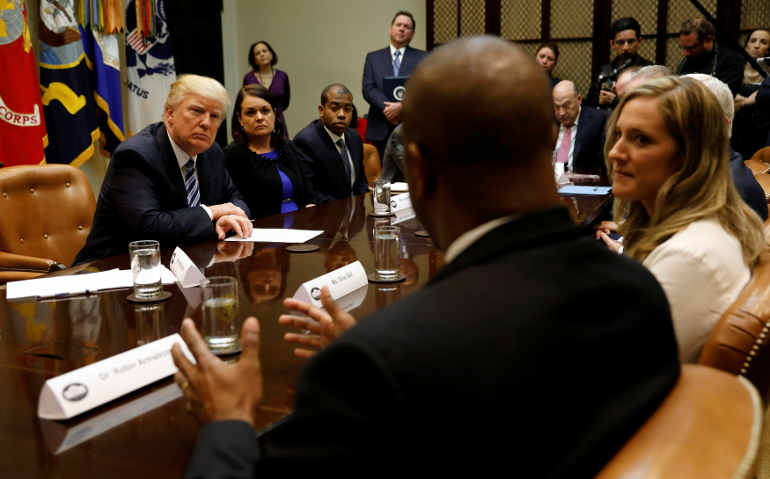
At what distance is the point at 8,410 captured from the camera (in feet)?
3.56

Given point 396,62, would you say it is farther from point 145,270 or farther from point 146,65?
point 145,270

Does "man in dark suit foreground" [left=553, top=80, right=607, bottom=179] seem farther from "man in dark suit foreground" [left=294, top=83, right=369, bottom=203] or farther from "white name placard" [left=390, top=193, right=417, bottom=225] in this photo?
"white name placard" [left=390, top=193, right=417, bottom=225]

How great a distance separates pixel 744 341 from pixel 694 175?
1.74 ft

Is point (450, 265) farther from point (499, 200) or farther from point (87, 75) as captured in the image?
point (87, 75)

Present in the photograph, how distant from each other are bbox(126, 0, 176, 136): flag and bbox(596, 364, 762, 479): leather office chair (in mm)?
5248

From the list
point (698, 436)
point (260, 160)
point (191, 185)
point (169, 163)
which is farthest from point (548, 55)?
point (698, 436)

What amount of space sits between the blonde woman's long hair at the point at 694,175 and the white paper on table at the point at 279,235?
1219mm

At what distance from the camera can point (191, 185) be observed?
9.40 ft

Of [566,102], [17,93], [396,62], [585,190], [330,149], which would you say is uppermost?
[396,62]

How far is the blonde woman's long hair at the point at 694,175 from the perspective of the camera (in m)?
1.51

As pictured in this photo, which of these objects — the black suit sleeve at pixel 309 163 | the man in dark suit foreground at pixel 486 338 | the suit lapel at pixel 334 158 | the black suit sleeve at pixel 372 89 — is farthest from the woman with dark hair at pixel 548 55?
the man in dark suit foreground at pixel 486 338

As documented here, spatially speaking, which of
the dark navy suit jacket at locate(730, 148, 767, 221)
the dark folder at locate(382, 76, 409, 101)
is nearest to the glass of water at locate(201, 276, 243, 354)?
the dark navy suit jacket at locate(730, 148, 767, 221)

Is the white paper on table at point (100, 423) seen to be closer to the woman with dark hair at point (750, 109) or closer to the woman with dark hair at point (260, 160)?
the woman with dark hair at point (260, 160)

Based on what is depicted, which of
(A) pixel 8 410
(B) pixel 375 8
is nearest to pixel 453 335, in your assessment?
(A) pixel 8 410
